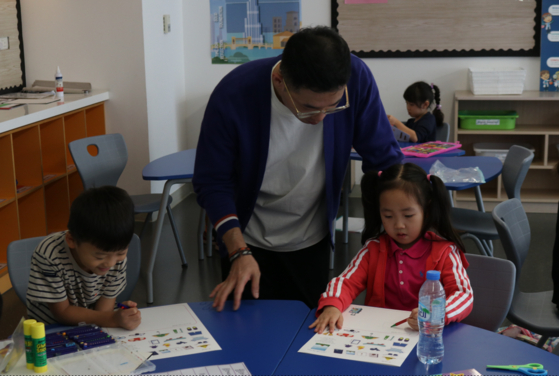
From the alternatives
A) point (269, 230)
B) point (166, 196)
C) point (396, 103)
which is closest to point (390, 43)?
point (396, 103)

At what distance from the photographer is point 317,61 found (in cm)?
132

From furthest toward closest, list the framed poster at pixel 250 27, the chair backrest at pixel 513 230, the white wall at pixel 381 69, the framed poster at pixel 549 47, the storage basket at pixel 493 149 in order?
1. the framed poster at pixel 250 27
2. the white wall at pixel 381 69
3. the framed poster at pixel 549 47
4. the storage basket at pixel 493 149
5. the chair backrest at pixel 513 230

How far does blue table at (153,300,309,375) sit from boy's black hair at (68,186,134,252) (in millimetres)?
286

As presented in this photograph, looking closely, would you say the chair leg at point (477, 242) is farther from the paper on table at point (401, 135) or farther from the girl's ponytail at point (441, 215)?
the girl's ponytail at point (441, 215)

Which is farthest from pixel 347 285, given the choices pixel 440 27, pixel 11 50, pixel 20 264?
pixel 440 27

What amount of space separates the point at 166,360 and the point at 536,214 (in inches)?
170

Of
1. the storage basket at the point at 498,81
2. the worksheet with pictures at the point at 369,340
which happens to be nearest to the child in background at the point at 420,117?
the storage basket at the point at 498,81

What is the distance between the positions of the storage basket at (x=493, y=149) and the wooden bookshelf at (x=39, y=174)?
10.3 ft

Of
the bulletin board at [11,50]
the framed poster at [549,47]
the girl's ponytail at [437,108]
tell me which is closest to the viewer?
the bulletin board at [11,50]

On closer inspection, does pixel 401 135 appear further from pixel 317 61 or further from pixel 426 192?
pixel 317 61

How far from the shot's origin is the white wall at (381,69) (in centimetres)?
515

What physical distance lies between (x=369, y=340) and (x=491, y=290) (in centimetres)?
56

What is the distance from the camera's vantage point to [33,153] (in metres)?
3.78

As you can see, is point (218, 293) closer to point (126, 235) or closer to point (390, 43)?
point (126, 235)
